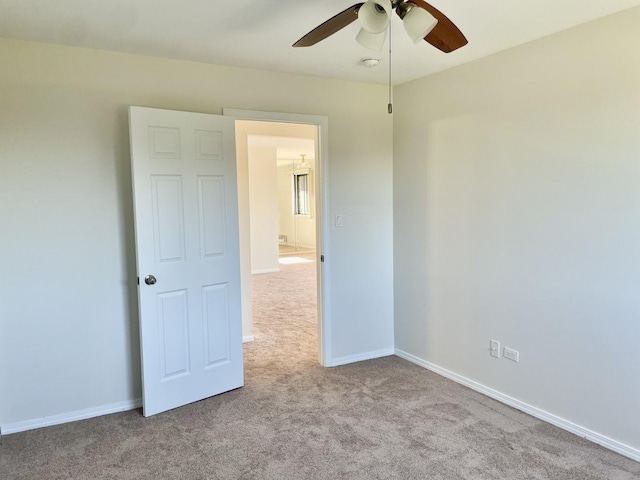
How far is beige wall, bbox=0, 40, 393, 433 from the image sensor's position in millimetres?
2600

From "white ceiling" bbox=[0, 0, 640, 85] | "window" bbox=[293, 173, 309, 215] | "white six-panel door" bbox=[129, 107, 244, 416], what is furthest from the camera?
"window" bbox=[293, 173, 309, 215]

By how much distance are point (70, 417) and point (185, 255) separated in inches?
50.7

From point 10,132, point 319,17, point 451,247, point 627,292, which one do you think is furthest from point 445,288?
point 10,132

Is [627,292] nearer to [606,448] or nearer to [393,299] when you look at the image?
[606,448]

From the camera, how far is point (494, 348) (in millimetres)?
3068

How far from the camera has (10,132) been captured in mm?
2566

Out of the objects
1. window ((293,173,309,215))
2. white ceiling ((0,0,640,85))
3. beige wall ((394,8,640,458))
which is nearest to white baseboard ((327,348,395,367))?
beige wall ((394,8,640,458))

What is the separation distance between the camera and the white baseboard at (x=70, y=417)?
104 inches

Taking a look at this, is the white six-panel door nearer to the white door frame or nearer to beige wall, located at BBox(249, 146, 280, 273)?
the white door frame

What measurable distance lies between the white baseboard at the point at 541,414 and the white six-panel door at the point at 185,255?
1.64 metres

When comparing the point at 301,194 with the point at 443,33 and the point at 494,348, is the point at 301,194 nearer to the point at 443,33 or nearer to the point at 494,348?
the point at 494,348

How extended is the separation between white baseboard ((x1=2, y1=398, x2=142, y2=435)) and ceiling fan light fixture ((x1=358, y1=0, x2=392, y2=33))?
281cm

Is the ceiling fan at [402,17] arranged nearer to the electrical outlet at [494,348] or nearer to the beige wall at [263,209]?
the electrical outlet at [494,348]

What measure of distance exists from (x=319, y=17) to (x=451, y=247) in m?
1.94
